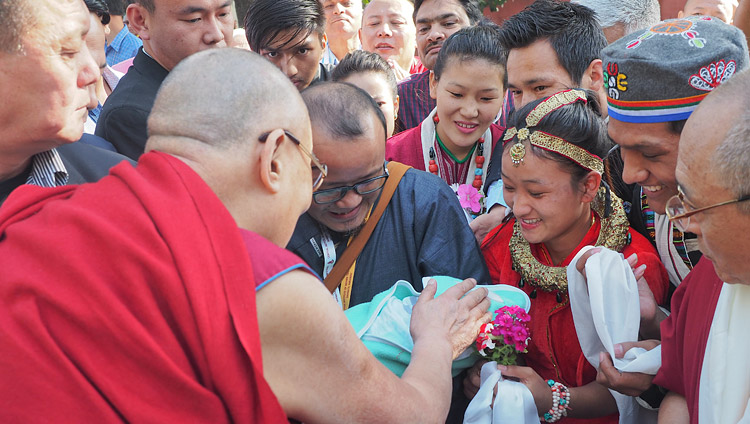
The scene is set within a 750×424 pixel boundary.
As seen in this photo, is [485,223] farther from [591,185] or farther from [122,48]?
[122,48]

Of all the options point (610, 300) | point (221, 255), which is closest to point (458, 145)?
point (610, 300)

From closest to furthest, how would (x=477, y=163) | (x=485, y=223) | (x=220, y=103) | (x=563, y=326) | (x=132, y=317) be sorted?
(x=132, y=317), (x=220, y=103), (x=563, y=326), (x=485, y=223), (x=477, y=163)

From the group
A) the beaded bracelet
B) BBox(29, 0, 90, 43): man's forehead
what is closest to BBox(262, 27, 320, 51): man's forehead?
BBox(29, 0, 90, 43): man's forehead

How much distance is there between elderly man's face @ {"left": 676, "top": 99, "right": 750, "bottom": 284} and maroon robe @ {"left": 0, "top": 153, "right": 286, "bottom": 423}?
1312 millimetres

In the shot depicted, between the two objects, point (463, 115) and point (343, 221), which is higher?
point (343, 221)

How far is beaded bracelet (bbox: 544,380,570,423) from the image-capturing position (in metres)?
2.77

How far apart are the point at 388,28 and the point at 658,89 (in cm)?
379

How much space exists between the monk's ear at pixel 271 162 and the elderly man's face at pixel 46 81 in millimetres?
958

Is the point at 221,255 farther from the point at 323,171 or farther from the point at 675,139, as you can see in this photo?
the point at 675,139

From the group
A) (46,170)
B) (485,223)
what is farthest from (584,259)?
(46,170)

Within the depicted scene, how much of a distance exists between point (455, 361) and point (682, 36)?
5.08 feet

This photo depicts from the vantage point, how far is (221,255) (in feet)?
5.40

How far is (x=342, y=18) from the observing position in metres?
6.31

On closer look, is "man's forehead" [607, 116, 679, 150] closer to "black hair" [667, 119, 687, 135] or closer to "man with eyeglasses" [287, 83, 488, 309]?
"black hair" [667, 119, 687, 135]
